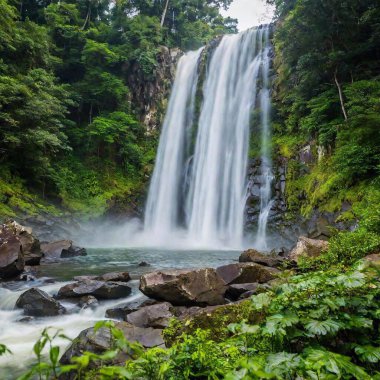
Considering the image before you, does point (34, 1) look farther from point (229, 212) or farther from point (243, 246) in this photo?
point (243, 246)

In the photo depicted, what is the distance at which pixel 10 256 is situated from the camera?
8594mm

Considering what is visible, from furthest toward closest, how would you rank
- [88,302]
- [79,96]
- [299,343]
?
1. [79,96]
2. [88,302]
3. [299,343]

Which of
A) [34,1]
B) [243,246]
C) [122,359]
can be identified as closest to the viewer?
[122,359]

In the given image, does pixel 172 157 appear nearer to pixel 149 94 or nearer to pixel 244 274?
pixel 149 94

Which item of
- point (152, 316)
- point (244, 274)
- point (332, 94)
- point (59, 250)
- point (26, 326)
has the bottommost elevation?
point (59, 250)

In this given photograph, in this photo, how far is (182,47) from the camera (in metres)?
30.0

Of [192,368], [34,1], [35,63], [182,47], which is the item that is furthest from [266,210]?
[34,1]

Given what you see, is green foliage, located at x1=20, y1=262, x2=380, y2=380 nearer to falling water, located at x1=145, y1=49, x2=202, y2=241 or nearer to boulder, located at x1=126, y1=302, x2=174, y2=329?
boulder, located at x1=126, y1=302, x2=174, y2=329

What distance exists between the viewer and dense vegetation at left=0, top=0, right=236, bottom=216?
15.9m

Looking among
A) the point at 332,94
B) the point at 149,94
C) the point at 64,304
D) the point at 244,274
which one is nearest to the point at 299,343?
the point at 244,274

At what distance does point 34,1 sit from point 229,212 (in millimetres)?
24600

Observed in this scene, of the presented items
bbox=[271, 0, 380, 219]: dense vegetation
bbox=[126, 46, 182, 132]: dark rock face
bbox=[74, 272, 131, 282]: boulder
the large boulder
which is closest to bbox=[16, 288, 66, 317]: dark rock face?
the large boulder

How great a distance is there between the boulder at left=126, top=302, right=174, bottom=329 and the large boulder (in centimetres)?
38

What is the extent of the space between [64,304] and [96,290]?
2.25 feet
